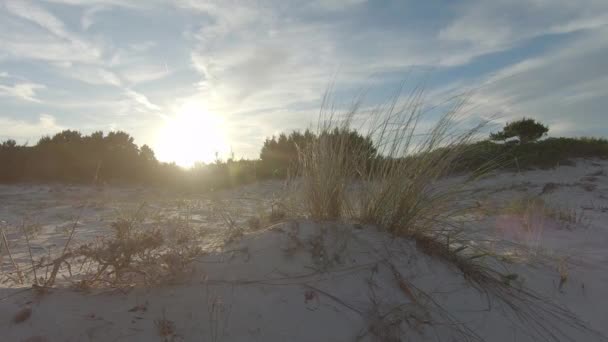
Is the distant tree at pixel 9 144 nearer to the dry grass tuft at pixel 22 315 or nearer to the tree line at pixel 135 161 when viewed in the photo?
the tree line at pixel 135 161

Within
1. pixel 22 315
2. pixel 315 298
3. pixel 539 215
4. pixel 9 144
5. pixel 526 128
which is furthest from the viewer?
pixel 526 128

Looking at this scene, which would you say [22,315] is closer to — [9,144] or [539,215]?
[539,215]

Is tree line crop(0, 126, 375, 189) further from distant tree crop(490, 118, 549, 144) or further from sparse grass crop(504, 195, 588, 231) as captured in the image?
distant tree crop(490, 118, 549, 144)

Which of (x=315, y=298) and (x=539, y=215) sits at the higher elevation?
(x=539, y=215)

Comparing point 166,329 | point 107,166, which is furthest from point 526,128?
point 166,329

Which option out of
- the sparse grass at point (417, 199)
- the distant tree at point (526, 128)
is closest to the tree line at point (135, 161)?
the distant tree at point (526, 128)

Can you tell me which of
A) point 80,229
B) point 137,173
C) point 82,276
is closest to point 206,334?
point 82,276

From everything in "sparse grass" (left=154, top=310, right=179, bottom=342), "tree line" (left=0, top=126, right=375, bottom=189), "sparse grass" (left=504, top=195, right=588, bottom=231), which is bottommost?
"sparse grass" (left=154, top=310, right=179, bottom=342)

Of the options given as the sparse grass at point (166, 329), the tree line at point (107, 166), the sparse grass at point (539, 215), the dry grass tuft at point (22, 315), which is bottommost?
the sparse grass at point (166, 329)

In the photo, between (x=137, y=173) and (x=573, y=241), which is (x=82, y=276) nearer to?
(x=573, y=241)

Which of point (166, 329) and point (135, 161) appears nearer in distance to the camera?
point (166, 329)

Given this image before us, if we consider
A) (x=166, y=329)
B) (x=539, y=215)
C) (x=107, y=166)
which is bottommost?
(x=166, y=329)

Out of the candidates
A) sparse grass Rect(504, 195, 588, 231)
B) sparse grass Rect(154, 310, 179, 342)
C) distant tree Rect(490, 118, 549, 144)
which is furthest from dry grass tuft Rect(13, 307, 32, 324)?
distant tree Rect(490, 118, 549, 144)

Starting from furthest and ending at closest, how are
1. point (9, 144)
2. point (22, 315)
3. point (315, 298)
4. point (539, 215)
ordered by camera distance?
point (9, 144)
point (539, 215)
point (315, 298)
point (22, 315)
